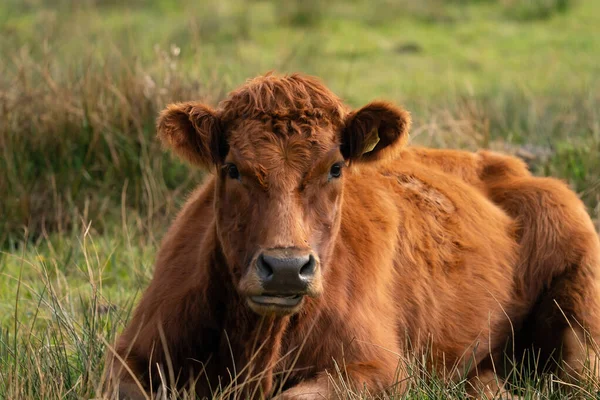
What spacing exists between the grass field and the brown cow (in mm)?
418

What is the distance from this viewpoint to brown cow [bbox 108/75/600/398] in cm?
495

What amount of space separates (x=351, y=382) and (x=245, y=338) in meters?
0.54

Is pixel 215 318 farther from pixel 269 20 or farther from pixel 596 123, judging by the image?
→ pixel 269 20

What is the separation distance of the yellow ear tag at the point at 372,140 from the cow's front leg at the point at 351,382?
1057 millimetres

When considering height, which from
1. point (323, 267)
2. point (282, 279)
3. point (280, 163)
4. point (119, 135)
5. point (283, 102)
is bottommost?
point (119, 135)

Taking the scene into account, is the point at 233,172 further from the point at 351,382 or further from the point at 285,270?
the point at 351,382

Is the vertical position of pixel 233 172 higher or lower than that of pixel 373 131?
lower

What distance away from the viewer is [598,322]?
6.38 meters

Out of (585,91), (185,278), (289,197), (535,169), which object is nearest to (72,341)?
(185,278)

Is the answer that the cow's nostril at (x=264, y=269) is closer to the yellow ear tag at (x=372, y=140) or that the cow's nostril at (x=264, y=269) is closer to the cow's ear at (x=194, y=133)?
the cow's ear at (x=194, y=133)

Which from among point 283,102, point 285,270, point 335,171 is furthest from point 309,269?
point 283,102

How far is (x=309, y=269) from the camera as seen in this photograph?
464 centimetres

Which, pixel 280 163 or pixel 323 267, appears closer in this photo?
pixel 280 163

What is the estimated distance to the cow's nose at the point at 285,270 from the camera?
456cm
